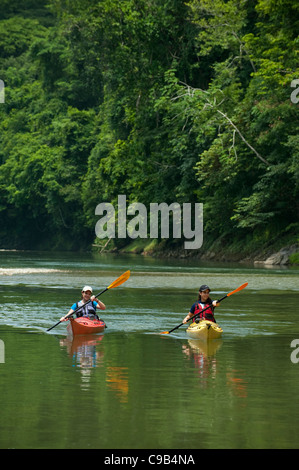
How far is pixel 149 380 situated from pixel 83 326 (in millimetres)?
6683

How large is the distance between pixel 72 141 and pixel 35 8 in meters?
34.2

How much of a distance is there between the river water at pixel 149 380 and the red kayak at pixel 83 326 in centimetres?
23

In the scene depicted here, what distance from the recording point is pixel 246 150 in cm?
5341

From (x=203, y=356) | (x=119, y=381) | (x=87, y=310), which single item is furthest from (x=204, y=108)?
(x=119, y=381)

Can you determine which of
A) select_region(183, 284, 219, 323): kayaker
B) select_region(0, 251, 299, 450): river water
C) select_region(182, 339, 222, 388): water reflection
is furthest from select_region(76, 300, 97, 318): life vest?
select_region(182, 339, 222, 388): water reflection

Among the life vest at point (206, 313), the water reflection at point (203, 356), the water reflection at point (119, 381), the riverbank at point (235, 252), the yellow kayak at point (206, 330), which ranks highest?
the riverbank at point (235, 252)

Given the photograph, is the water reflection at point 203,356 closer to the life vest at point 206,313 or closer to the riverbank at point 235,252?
the life vest at point 206,313

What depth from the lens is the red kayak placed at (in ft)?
66.3

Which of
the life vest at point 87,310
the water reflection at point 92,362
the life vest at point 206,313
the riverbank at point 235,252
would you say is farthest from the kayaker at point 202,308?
the riverbank at point 235,252

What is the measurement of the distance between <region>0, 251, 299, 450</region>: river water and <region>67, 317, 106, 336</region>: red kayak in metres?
0.23

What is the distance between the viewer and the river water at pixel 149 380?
10156 mm

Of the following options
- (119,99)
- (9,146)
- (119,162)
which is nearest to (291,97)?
(119,162)

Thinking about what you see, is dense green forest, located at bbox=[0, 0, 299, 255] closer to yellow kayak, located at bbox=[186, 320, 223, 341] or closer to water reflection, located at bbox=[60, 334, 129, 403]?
yellow kayak, located at bbox=[186, 320, 223, 341]

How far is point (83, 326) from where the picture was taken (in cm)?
2027
